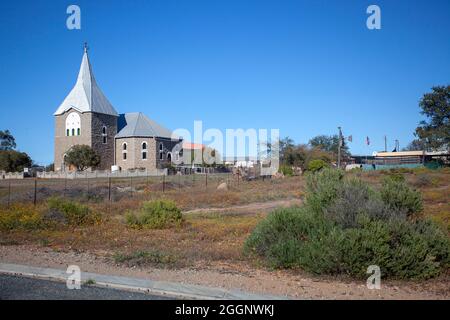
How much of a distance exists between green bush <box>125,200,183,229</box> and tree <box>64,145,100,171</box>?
55190 mm

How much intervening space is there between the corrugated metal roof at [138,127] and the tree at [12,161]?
1666 centimetres

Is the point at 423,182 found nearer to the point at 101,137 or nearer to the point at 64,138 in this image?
the point at 101,137

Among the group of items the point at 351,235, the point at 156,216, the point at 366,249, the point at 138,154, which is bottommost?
the point at 156,216

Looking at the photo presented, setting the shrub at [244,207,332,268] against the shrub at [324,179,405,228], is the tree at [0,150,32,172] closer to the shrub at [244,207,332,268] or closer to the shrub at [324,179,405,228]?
the shrub at [244,207,332,268]

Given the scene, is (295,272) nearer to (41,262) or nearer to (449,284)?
(449,284)

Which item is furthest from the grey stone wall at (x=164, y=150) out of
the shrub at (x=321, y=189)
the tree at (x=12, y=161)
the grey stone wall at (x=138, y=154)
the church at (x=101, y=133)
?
the shrub at (x=321, y=189)

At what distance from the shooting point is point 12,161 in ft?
237

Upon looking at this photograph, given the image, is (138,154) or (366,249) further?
(138,154)

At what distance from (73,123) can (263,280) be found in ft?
247

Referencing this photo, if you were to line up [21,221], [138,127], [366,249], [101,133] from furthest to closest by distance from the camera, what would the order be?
[138,127], [101,133], [21,221], [366,249]

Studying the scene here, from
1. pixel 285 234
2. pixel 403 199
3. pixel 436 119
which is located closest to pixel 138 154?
pixel 436 119

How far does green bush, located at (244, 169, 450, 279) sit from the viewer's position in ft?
27.4

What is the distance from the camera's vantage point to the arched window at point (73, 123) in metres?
77.2
